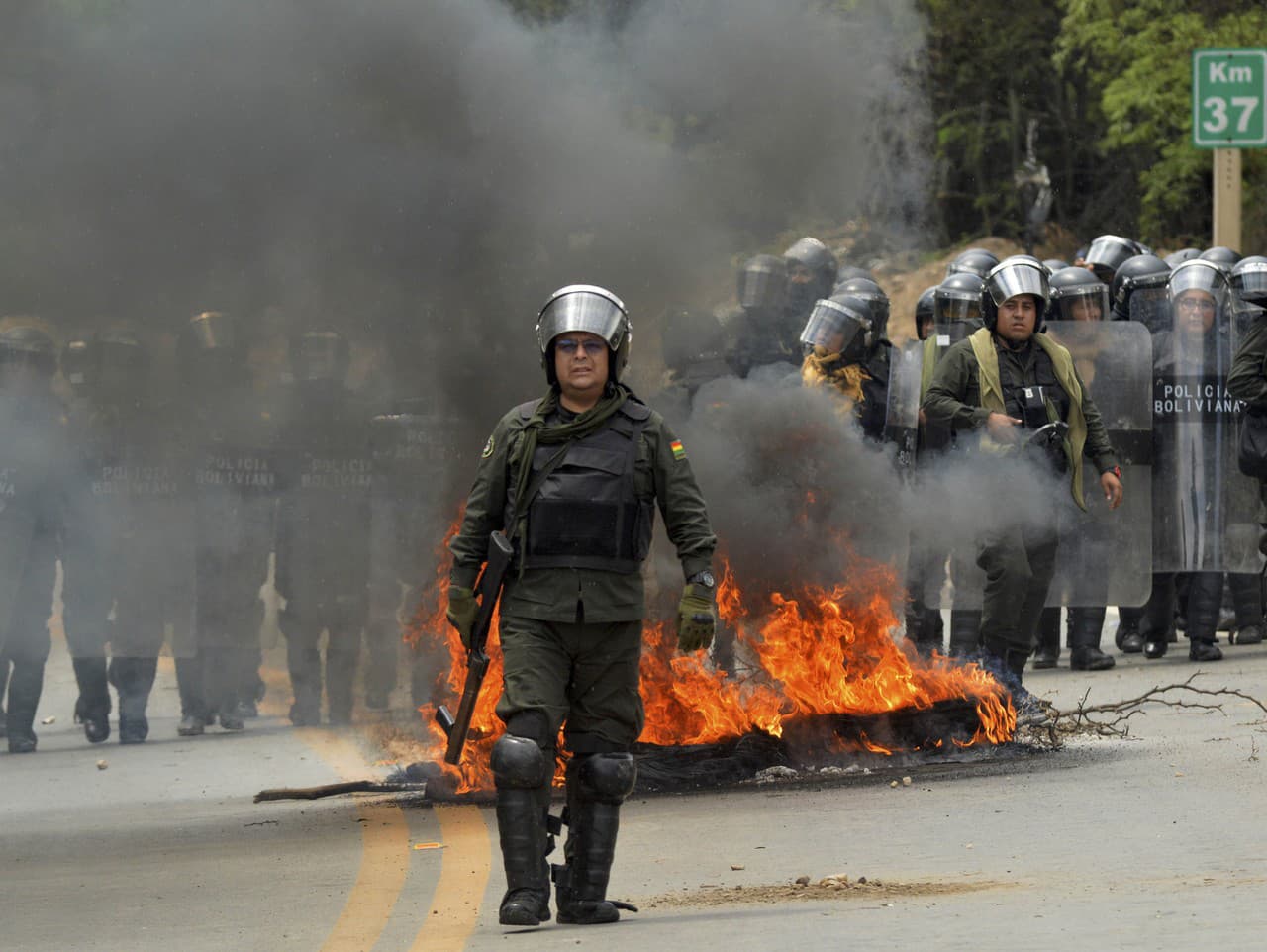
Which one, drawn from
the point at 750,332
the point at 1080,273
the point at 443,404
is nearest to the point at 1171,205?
the point at 1080,273

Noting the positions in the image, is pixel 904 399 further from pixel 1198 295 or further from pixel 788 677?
pixel 788 677

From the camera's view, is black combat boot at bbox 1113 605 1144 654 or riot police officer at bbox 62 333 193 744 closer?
riot police officer at bbox 62 333 193 744

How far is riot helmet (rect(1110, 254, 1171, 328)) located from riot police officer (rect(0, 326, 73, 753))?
5.69 metres

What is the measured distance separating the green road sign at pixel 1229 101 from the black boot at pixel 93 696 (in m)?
8.01

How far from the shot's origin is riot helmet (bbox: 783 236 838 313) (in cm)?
1091

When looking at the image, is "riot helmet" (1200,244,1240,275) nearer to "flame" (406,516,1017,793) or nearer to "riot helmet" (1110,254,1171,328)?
"riot helmet" (1110,254,1171,328)

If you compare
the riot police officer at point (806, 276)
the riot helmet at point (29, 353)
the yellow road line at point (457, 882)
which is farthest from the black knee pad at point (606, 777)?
the riot police officer at point (806, 276)

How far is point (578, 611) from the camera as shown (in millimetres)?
5961

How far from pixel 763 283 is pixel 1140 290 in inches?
106

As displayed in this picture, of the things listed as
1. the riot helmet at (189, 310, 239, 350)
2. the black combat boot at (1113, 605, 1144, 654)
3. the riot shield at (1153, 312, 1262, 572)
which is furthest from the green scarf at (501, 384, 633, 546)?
the black combat boot at (1113, 605, 1144, 654)

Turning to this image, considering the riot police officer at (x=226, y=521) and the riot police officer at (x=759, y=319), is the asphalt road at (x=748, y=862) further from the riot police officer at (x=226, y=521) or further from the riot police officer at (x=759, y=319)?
the riot police officer at (x=759, y=319)

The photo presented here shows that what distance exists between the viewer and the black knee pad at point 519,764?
5.72m

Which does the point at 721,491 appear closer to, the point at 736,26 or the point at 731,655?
the point at 731,655

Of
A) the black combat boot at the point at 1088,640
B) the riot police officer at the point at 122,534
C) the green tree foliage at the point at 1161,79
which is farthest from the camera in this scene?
the green tree foliage at the point at 1161,79
